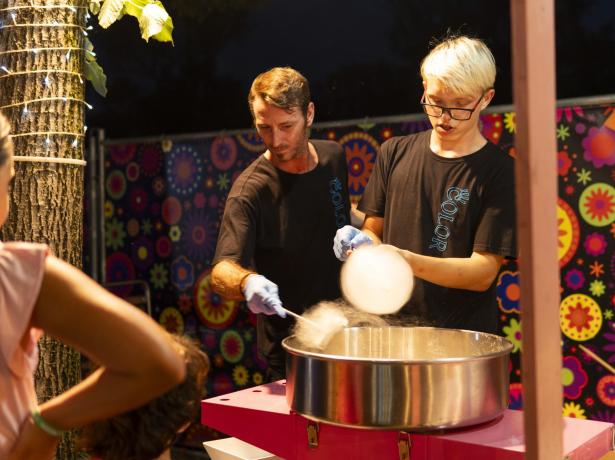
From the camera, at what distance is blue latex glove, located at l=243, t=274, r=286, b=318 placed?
2256 millimetres

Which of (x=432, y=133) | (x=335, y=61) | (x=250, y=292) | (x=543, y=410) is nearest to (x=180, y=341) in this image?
(x=543, y=410)

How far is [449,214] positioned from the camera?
2.31 m

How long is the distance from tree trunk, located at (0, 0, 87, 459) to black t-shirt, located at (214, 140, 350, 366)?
0.56 metres

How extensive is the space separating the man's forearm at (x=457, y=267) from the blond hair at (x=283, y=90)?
2.18 feet

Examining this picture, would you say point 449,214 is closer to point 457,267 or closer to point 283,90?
point 457,267

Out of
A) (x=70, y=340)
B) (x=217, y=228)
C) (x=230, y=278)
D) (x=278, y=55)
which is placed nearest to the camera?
(x=70, y=340)

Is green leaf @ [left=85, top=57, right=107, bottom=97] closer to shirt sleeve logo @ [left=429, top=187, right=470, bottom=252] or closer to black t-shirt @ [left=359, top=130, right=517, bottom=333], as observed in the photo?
black t-shirt @ [left=359, top=130, right=517, bottom=333]

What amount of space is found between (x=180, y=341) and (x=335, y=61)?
4628mm

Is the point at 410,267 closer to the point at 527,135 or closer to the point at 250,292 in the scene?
the point at 250,292

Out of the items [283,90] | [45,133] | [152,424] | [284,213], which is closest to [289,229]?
[284,213]

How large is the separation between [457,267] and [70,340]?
4.57 feet

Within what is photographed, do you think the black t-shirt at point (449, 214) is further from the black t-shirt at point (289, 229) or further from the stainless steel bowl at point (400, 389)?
the stainless steel bowl at point (400, 389)

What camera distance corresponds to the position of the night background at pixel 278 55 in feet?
17.3

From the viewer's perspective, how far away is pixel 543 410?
4.16 ft
